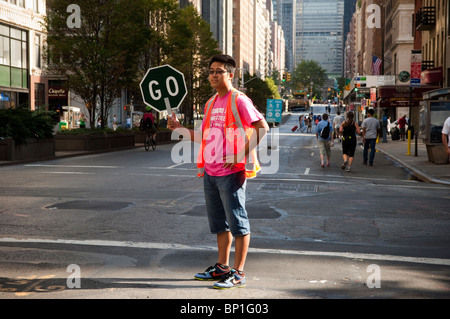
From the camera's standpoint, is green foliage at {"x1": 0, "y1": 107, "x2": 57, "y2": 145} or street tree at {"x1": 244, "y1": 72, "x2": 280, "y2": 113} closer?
green foliage at {"x1": 0, "y1": 107, "x2": 57, "y2": 145}

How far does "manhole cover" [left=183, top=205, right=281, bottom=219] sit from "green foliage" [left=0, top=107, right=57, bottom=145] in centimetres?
1388

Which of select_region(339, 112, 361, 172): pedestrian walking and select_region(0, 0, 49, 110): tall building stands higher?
select_region(0, 0, 49, 110): tall building

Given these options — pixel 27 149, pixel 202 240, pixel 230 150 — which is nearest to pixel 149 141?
pixel 27 149

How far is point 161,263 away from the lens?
22.0ft

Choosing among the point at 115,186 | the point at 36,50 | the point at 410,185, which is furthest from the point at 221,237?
the point at 36,50

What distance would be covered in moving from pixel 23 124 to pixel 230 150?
19.4 m

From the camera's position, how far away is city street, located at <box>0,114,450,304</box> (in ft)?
18.8

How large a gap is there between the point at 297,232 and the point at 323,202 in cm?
349

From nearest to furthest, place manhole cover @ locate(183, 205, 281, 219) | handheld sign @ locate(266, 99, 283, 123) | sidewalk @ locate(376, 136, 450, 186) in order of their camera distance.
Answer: manhole cover @ locate(183, 205, 281, 219) → sidewalk @ locate(376, 136, 450, 186) → handheld sign @ locate(266, 99, 283, 123)

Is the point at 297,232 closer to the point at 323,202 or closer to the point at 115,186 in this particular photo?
the point at 323,202

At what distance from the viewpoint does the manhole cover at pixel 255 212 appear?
1038cm

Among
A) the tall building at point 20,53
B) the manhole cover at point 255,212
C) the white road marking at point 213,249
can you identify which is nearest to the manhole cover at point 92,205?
the manhole cover at point 255,212

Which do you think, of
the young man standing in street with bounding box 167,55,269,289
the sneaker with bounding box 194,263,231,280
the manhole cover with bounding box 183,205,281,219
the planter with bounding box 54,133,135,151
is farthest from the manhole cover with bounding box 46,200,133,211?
the planter with bounding box 54,133,135,151

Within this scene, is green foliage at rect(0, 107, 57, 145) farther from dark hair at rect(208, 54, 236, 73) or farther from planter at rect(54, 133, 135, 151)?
dark hair at rect(208, 54, 236, 73)
